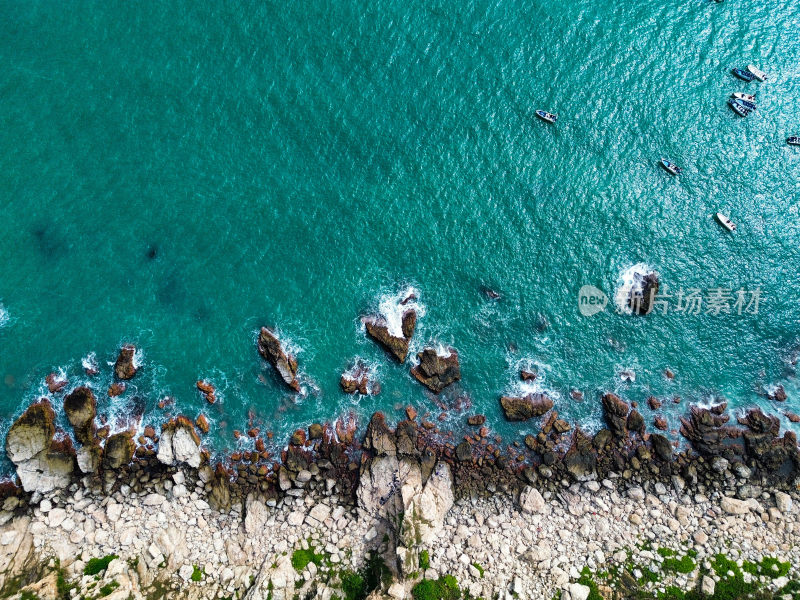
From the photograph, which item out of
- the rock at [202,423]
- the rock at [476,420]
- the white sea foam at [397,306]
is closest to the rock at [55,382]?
the rock at [202,423]

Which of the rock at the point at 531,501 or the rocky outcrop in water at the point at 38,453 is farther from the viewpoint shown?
the rocky outcrop in water at the point at 38,453

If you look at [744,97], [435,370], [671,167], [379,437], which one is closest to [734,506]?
[435,370]

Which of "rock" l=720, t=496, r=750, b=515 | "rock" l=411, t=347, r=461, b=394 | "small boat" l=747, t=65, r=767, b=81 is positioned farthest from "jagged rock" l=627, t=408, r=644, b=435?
"small boat" l=747, t=65, r=767, b=81

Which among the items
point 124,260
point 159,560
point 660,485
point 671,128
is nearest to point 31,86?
point 124,260

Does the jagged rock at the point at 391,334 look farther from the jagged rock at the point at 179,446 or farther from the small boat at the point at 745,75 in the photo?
the small boat at the point at 745,75

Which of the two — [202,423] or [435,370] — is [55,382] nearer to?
[202,423]

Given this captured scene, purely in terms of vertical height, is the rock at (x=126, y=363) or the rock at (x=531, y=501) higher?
the rock at (x=126, y=363)
